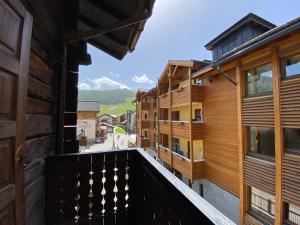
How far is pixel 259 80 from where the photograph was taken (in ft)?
21.9

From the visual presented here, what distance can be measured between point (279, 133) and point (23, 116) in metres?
6.36

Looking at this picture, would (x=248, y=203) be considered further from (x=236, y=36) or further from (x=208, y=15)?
(x=208, y=15)

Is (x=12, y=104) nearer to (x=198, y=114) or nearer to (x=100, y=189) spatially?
(x=100, y=189)

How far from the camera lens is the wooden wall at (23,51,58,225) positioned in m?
1.79

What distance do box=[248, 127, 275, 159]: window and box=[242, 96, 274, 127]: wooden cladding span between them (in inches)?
12.3

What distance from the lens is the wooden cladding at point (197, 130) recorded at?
33.3ft

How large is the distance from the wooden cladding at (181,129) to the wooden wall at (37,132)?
8.62m

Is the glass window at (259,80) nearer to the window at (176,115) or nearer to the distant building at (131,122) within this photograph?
the window at (176,115)

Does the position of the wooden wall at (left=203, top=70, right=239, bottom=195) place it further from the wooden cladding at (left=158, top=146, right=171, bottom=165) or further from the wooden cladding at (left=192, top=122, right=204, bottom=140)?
the wooden cladding at (left=158, top=146, right=171, bottom=165)

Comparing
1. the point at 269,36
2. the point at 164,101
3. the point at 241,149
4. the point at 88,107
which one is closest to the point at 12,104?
the point at 269,36

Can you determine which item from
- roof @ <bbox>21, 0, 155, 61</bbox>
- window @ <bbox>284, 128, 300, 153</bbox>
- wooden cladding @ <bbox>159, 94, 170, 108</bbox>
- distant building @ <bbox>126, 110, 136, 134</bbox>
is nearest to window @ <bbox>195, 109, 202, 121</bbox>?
wooden cladding @ <bbox>159, 94, 170, 108</bbox>

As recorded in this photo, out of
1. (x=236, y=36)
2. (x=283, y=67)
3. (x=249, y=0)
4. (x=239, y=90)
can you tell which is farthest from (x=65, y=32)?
(x=249, y=0)

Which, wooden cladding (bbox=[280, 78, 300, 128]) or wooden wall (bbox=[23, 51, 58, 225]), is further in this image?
wooden cladding (bbox=[280, 78, 300, 128])

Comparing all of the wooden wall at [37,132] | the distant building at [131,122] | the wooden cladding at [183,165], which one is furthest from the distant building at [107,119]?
the wooden wall at [37,132]
